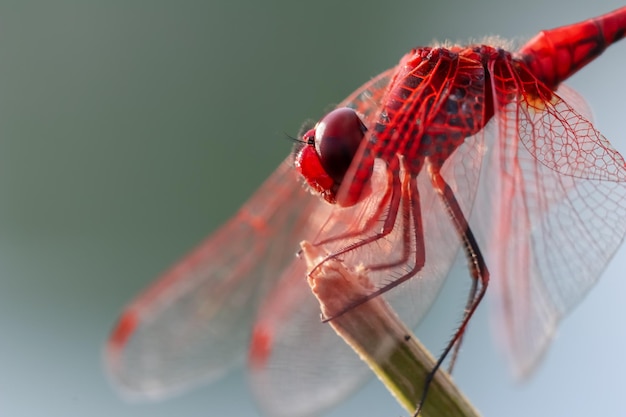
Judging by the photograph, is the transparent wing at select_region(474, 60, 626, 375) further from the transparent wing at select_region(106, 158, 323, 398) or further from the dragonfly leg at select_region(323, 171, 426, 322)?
the transparent wing at select_region(106, 158, 323, 398)

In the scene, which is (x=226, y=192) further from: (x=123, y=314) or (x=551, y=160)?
(x=551, y=160)

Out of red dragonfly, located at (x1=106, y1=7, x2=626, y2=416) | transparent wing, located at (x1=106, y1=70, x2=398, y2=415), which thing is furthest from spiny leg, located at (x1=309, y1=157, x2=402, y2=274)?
transparent wing, located at (x1=106, y1=70, x2=398, y2=415)

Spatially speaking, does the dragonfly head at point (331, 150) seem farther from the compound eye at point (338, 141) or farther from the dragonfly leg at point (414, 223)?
the dragonfly leg at point (414, 223)

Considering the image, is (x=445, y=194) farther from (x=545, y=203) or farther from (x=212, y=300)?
(x=212, y=300)

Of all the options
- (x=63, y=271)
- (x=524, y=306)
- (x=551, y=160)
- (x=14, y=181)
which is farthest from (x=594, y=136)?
(x=14, y=181)

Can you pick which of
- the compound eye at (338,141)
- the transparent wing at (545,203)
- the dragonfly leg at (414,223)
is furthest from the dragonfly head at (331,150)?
the transparent wing at (545,203)

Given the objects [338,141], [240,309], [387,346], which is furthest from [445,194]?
[240,309]
